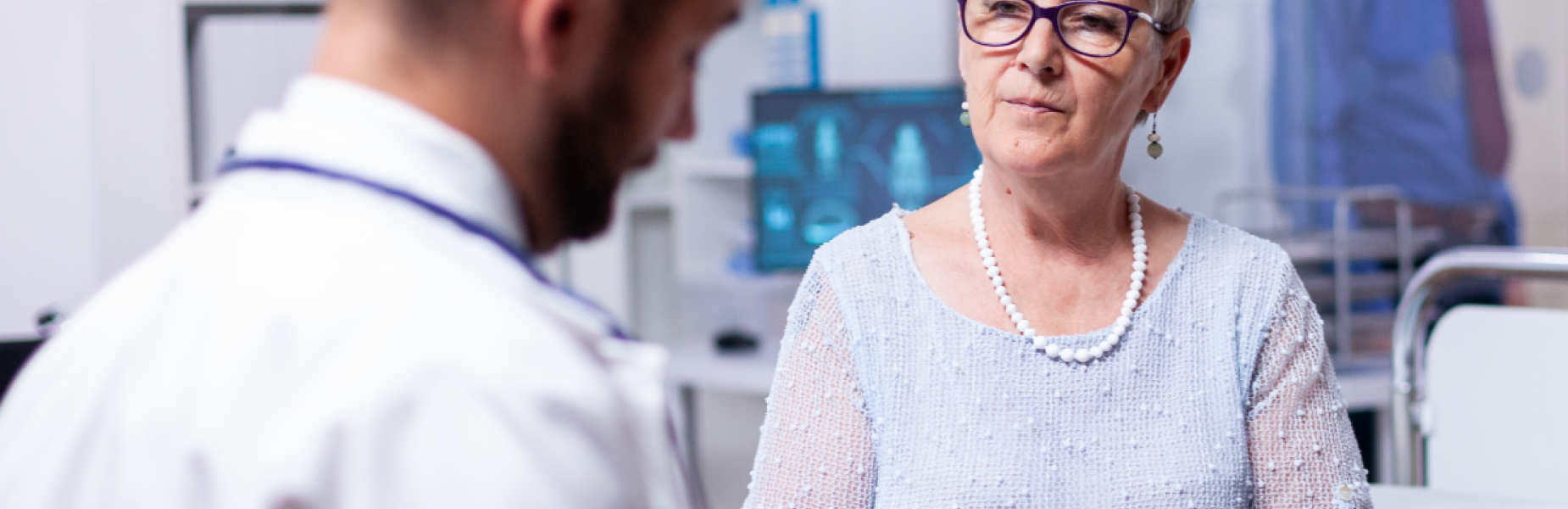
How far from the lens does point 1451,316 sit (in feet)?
5.68

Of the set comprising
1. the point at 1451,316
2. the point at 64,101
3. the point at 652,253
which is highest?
the point at 64,101

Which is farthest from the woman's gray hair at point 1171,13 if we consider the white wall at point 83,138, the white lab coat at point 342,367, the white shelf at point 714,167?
the white wall at point 83,138

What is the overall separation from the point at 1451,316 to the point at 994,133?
1.02 m

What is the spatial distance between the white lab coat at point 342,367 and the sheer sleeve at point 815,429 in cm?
67

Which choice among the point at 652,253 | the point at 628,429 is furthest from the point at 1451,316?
the point at 652,253

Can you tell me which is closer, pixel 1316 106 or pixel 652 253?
pixel 1316 106

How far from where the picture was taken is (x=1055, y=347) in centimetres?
111

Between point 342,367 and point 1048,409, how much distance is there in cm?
84

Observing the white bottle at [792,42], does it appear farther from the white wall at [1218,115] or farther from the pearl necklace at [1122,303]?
the pearl necklace at [1122,303]

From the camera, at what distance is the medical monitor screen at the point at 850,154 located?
2861 millimetres

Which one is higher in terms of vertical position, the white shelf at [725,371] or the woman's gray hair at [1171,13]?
the woman's gray hair at [1171,13]

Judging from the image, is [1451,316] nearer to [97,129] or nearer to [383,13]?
[383,13]

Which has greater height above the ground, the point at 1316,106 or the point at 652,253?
the point at 1316,106

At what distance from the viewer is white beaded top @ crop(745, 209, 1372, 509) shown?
3.51ft
